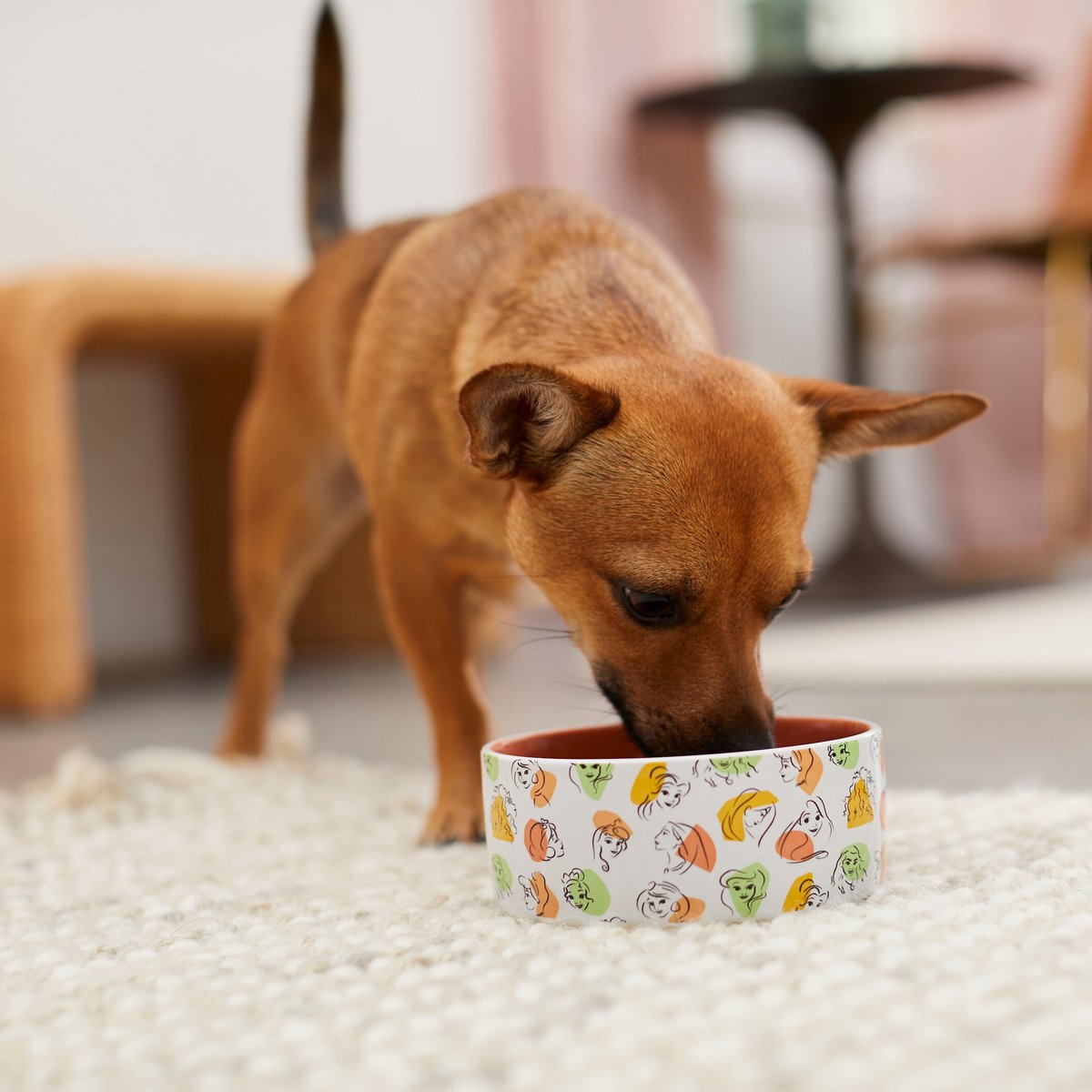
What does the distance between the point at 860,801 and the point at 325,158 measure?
184 centimetres

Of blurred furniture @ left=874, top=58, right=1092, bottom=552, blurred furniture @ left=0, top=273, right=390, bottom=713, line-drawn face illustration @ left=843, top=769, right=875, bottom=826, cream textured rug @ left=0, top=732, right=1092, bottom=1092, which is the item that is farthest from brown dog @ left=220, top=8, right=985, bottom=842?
blurred furniture @ left=874, top=58, right=1092, bottom=552

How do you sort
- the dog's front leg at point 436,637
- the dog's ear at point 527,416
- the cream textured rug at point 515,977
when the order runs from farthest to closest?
the dog's front leg at point 436,637 < the dog's ear at point 527,416 < the cream textured rug at point 515,977

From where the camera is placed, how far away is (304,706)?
10.8 ft

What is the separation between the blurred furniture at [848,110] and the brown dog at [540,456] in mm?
2762

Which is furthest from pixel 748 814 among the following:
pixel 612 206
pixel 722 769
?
pixel 612 206

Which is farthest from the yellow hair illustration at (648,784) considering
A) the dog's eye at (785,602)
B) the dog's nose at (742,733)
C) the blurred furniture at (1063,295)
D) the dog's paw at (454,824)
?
the blurred furniture at (1063,295)

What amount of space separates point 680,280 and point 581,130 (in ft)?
10.8

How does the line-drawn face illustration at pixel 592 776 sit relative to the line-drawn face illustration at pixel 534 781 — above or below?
above

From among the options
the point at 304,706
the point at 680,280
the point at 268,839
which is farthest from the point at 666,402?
the point at 304,706

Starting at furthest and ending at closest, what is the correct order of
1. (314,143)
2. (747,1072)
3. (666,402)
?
(314,143) < (666,402) < (747,1072)

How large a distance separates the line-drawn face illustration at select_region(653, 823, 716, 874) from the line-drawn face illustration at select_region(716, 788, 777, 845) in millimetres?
19

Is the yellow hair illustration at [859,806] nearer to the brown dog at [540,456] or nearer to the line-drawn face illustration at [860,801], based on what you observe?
the line-drawn face illustration at [860,801]

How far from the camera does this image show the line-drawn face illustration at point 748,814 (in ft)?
4.16

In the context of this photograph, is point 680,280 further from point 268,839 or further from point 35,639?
point 35,639
